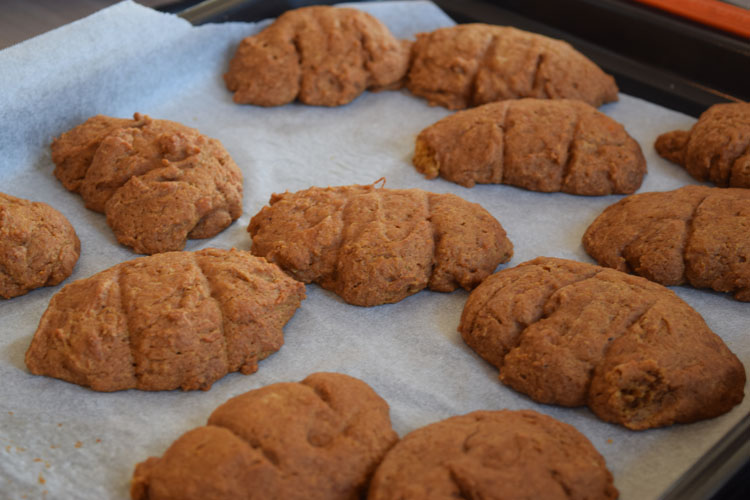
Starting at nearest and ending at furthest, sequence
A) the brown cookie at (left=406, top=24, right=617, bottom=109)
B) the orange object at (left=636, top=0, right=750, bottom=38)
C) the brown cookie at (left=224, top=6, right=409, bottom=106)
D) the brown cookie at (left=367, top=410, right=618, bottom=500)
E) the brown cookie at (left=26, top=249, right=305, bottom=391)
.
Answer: the brown cookie at (left=367, top=410, right=618, bottom=500) < the brown cookie at (left=26, top=249, right=305, bottom=391) < the orange object at (left=636, top=0, right=750, bottom=38) < the brown cookie at (left=406, top=24, right=617, bottom=109) < the brown cookie at (left=224, top=6, right=409, bottom=106)

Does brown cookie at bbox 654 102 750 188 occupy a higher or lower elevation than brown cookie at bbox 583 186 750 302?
higher

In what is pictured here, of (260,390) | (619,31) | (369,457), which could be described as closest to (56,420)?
(260,390)

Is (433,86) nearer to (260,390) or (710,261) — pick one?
(710,261)

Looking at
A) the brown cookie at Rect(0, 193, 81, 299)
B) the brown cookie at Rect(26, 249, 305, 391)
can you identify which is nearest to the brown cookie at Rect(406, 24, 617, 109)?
the brown cookie at Rect(26, 249, 305, 391)

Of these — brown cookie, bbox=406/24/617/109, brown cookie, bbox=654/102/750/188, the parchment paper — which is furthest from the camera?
brown cookie, bbox=406/24/617/109

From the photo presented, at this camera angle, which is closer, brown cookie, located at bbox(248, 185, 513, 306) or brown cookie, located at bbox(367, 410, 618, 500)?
brown cookie, located at bbox(367, 410, 618, 500)

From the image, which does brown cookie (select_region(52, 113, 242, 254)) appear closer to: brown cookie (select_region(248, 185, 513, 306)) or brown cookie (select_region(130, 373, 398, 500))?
brown cookie (select_region(248, 185, 513, 306))

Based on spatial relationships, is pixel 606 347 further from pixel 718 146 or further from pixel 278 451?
pixel 718 146
